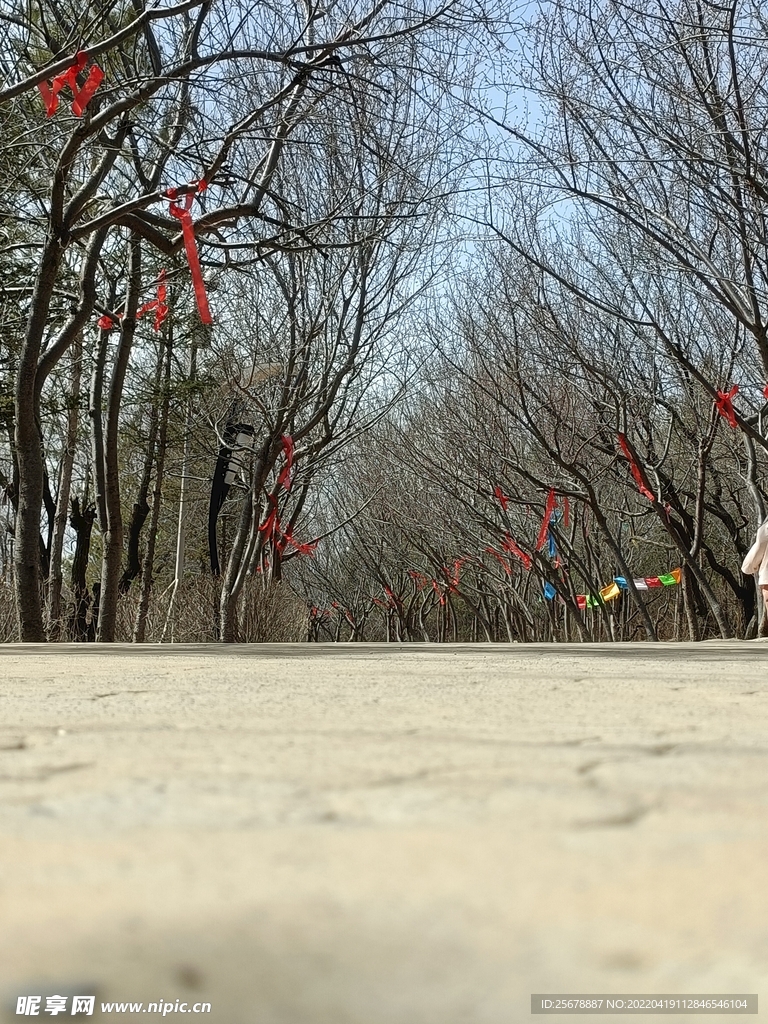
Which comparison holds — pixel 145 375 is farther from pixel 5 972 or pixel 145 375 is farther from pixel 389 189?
pixel 5 972

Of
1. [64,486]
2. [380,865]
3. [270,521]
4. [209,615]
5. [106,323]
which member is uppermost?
[106,323]

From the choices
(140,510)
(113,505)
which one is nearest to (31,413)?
(113,505)

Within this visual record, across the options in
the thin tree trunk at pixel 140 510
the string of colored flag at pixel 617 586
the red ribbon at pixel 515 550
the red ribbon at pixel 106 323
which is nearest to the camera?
the red ribbon at pixel 106 323

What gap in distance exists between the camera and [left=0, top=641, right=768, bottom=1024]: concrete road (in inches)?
35.9

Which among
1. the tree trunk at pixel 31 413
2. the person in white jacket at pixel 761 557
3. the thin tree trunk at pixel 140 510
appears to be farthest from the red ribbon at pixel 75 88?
the thin tree trunk at pixel 140 510

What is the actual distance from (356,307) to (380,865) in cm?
1509

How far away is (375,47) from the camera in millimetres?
9500

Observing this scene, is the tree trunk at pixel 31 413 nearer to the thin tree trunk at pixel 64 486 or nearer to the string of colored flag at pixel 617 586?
the thin tree trunk at pixel 64 486

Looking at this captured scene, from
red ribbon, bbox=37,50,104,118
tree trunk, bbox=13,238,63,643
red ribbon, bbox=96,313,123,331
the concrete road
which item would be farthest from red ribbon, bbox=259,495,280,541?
the concrete road

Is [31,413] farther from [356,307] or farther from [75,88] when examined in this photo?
[356,307]

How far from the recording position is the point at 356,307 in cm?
1589

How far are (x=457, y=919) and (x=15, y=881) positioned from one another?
1.55ft

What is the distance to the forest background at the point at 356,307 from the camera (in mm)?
8672

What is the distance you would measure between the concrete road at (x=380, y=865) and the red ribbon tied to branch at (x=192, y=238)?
5.81 meters
